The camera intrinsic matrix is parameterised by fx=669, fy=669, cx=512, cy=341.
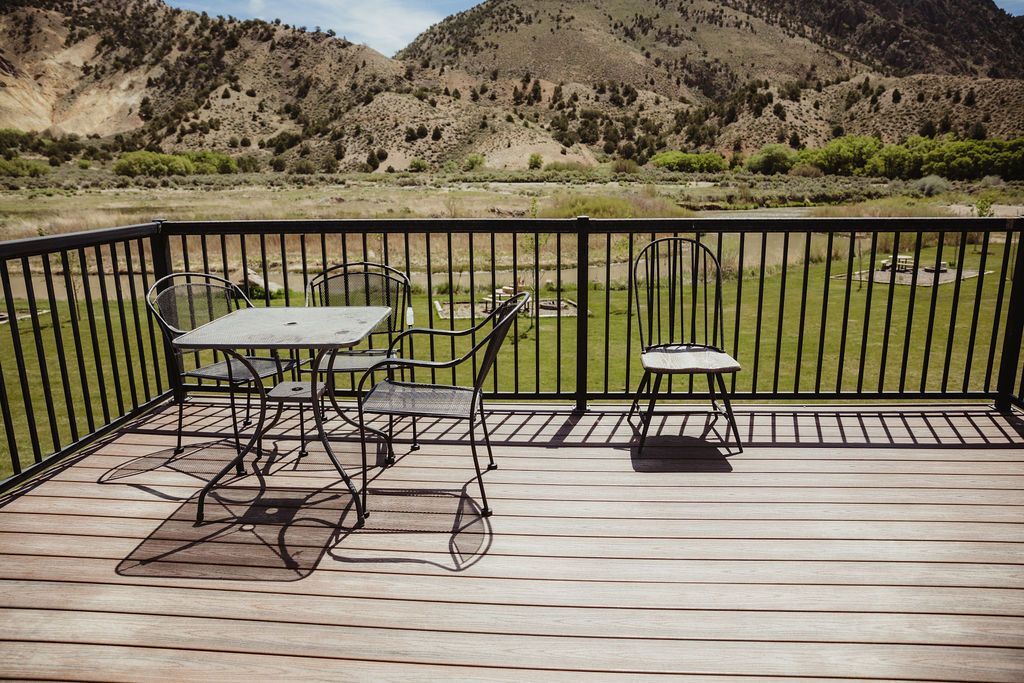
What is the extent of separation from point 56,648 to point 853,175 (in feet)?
152

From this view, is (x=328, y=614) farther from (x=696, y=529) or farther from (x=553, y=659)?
(x=696, y=529)

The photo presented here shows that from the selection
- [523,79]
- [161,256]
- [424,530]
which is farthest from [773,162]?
[424,530]

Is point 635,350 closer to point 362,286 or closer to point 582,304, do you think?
point 582,304

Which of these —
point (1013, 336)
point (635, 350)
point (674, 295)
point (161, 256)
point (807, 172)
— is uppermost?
point (807, 172)

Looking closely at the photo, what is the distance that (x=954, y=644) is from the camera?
75.7 inches

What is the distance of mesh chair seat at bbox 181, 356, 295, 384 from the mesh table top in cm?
27

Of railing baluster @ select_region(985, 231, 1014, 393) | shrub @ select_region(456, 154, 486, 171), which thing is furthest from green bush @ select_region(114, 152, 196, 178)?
railing baluster @ select_region(985, 231, 1014, 393)

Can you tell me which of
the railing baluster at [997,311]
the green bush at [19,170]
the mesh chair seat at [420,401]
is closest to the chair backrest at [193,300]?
the mesh chair seat at [420,401]

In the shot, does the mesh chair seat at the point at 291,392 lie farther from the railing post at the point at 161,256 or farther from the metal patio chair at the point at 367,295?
the railing post at the point at 161,256

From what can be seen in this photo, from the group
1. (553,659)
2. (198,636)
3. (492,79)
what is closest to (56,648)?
(198,636)

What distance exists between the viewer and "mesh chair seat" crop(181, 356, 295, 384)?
122 inches

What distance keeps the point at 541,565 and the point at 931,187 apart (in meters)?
35.4

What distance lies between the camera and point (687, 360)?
10.7 ft

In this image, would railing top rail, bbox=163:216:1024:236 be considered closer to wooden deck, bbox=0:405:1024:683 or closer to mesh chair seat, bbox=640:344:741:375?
mesh chair seat, bbox=640:344:741:375
